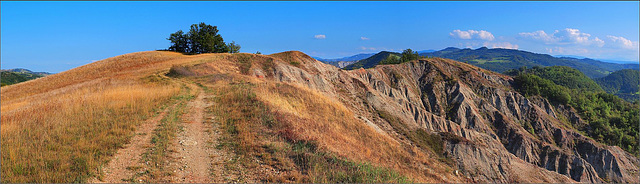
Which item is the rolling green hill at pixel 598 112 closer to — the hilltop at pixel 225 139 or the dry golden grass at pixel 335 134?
the hilltop at pixel 225 139

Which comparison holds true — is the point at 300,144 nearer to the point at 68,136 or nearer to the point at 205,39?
the point at 68,136

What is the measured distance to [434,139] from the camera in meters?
25.4

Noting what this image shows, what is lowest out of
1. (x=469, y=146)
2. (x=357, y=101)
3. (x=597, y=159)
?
→ (x=597, y=159)

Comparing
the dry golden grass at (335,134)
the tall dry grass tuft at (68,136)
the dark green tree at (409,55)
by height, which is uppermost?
the dark green tree at (409,55)

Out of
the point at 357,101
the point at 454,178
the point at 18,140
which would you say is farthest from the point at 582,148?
the point at 18,140

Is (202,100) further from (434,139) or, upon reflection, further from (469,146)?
(469,146)

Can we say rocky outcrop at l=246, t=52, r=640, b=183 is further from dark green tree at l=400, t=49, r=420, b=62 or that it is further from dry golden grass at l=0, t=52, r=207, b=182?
dark green tree at l=400, t=49, r=420, b=62

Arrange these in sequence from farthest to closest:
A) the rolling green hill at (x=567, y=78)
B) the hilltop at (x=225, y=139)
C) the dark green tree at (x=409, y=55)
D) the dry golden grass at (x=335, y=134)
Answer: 1. the rolling green hill at (x=567, y=78)
2. the dark green tree at (x=409, y=55)
3. the dry golden grass at (x=335, y=134)
4. the hilltop at (x=225, y=139)

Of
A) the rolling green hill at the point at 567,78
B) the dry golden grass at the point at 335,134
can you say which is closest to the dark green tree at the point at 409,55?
the dry golden grass at the point at 335,134

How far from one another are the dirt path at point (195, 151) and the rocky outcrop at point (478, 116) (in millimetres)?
15017

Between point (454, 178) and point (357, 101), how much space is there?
15.0 metres

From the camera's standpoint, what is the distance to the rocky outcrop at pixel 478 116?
26.6m

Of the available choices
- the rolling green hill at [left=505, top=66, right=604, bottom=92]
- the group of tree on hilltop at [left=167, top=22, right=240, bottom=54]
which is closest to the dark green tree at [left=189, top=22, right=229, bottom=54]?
the group of tree on hilltop at [left=167, top=22, right=240, bottom=54]

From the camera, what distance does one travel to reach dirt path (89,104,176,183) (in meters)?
6.77
